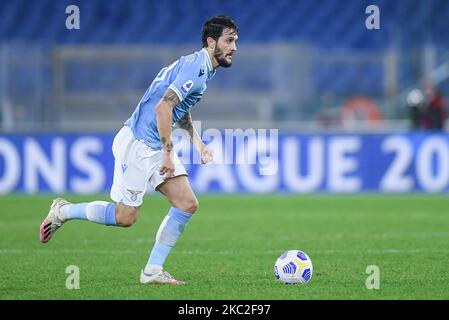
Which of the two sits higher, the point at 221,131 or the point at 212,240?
the point at 221,131

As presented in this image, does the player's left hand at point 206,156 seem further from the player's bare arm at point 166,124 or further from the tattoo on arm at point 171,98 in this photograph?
the tattoo on arm at point 171,98

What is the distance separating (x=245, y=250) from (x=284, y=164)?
8.00m

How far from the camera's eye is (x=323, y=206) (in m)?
15.4

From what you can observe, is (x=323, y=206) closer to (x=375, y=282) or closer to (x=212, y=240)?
(x=212, y=240)

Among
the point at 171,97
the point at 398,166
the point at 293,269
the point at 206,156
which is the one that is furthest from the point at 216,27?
the point at 398,166

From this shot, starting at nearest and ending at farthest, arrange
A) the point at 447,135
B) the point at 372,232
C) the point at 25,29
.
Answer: the point at 372,232 → the point at 447,135 → the point at 25,29

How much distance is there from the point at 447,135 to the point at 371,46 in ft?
24.5

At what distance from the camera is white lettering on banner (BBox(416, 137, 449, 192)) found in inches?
682

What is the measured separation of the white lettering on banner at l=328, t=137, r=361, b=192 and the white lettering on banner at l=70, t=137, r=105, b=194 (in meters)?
4.32

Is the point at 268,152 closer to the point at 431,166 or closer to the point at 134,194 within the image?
the point at 431,166

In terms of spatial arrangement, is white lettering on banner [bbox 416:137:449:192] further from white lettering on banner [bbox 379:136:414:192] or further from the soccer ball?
the soccer ball

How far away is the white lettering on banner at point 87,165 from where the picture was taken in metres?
17.7

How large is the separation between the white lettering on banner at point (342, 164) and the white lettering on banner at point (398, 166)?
0.52 metres
